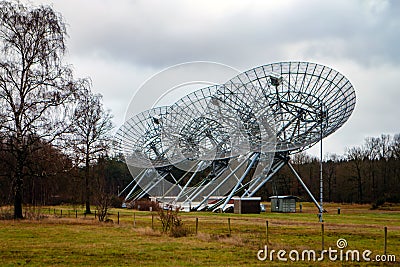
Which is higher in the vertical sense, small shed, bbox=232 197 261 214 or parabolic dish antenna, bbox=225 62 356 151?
parabolic dish antenna, bbox=225 62 356 151

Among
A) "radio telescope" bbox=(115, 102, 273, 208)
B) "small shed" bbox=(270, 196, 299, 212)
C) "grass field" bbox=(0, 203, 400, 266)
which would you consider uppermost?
"radio telescope" bbox=(115, 102, 273, 208)

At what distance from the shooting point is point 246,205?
167 feet

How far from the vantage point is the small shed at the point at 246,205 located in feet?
166

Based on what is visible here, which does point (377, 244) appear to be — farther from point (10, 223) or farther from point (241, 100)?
point (241, 100)

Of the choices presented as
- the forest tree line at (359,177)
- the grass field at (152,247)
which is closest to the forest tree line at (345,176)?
the forest tree line at (359,177)

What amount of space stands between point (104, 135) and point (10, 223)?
25343mm

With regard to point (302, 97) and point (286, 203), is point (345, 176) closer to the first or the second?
point (286, 203)

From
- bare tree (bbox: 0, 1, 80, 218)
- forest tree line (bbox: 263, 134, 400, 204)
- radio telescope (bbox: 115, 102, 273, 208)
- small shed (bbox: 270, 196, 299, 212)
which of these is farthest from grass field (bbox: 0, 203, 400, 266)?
forest tree line (bbox: 263, 134, 400, 204)

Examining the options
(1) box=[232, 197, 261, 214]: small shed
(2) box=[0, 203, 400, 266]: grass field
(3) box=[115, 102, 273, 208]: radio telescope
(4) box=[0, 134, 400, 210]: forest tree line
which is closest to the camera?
(2) box=[0, 203, 400, 266]: grass field

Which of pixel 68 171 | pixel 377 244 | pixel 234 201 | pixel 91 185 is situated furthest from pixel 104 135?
pixel 377 244

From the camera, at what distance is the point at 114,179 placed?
105 m

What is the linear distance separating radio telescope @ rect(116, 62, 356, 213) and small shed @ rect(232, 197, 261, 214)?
178 cm

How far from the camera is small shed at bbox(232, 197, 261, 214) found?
50509 mm

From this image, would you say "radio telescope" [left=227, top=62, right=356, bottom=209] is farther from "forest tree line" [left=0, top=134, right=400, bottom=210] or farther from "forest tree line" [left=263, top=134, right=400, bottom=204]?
"forest tree line" [left=263, top=134, right=400, bottom=204]
